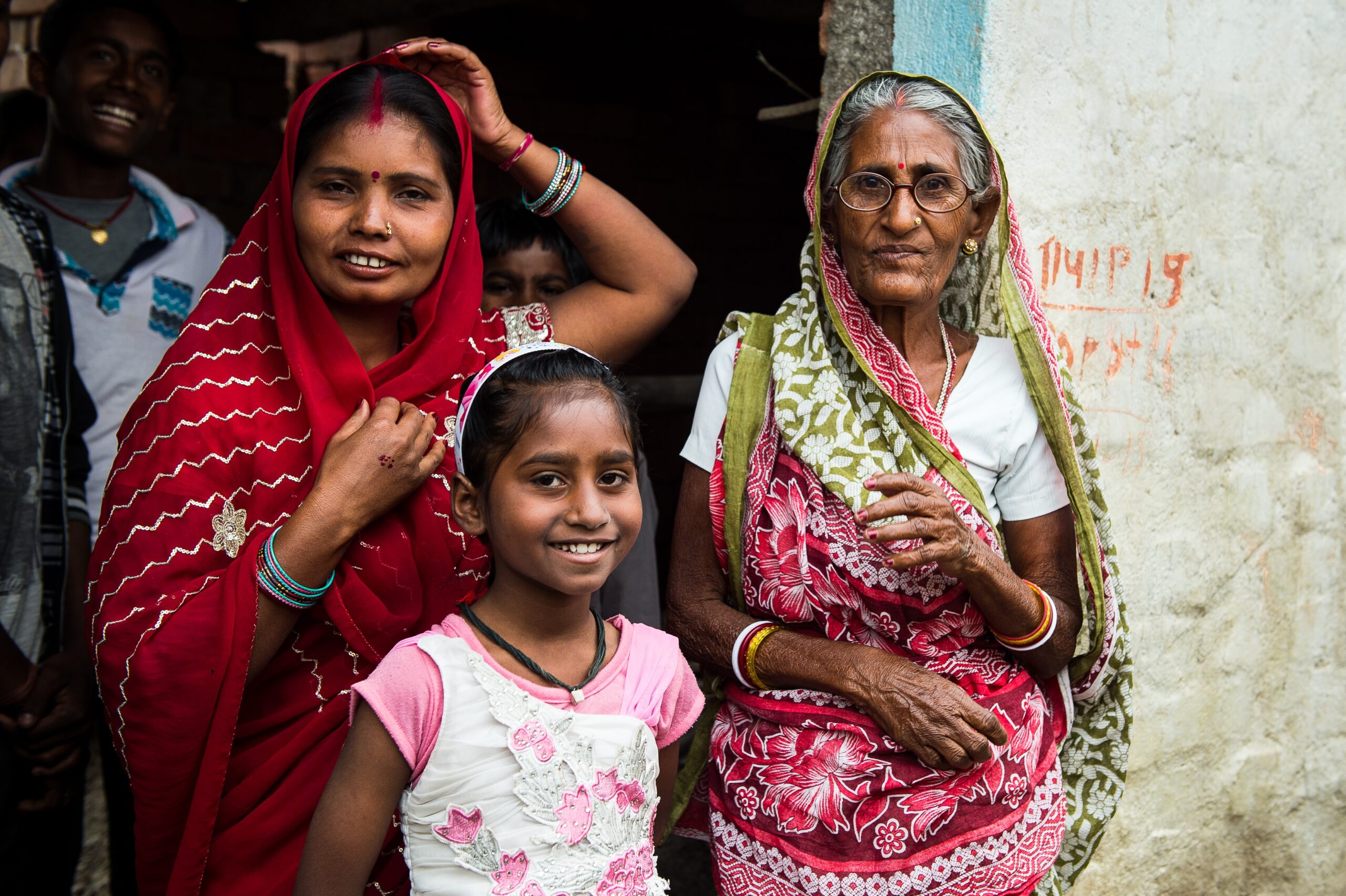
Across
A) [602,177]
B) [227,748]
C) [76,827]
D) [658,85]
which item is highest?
[658,85]

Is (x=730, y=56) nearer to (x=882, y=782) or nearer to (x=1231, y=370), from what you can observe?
(x=1231, y=370)

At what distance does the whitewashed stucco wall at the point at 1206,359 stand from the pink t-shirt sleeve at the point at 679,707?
55.5 inches

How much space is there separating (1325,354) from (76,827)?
3.73 meters

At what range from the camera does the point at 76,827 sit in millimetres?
2639

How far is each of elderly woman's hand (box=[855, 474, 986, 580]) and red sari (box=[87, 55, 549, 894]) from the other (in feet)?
2.25

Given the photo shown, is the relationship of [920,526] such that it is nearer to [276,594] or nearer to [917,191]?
[917,191]

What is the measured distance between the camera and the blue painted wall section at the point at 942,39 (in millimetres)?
2500

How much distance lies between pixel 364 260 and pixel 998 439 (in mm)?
1212

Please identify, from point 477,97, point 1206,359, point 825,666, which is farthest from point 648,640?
point 1206,359

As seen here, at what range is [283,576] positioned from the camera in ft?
5.74

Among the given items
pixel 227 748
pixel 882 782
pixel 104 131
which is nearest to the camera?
pixel 227 748

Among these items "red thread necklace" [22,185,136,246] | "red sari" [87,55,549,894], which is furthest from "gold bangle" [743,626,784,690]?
"red thread necklace" [22,185,136,246]

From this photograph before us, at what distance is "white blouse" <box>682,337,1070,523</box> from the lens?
213cm

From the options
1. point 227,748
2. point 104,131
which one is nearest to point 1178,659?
point 227,748
